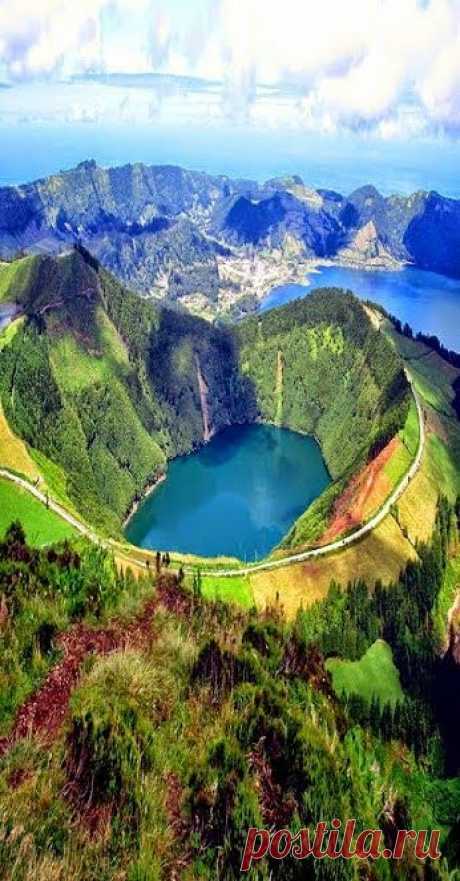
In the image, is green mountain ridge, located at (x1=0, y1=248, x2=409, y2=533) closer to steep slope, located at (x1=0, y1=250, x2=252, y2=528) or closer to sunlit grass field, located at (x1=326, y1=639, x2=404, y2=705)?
steep slope, located at (x1=0, y1=250, x2=252, y2=528)

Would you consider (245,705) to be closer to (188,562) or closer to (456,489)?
(188,562)

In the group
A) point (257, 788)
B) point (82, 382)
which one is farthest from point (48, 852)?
point (82, 382)

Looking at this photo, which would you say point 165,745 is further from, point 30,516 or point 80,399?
point 80,399

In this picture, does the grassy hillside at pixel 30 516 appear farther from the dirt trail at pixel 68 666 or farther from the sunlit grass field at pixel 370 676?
the dirt trail at pixel 68 666

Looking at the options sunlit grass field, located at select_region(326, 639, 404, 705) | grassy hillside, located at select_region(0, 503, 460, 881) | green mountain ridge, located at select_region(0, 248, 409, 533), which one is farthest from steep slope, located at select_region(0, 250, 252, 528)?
grassy hillside, located at select_region(0, 503, 460, 881)

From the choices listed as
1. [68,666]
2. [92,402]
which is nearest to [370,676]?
[68,666]

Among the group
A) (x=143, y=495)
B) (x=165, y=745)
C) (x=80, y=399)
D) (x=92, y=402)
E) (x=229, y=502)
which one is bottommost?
(x=143, y=495)
